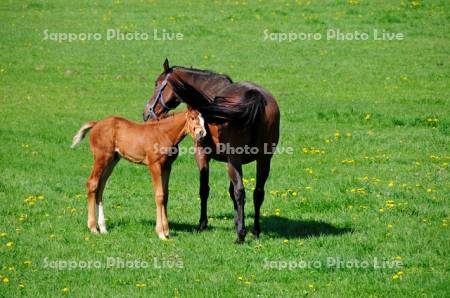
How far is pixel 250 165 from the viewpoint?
60.5ft

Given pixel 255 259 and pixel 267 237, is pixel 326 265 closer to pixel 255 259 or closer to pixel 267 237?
pixel 255 259

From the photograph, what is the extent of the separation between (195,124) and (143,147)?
1032 mm

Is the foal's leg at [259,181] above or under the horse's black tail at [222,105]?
under

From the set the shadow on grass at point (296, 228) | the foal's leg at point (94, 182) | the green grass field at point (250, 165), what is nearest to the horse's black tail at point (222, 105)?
the foal's leg at point (94, 182)

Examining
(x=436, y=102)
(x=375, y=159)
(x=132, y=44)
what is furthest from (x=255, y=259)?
(x=132, y=44)

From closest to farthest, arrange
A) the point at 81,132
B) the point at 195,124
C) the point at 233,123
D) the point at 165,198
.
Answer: the point at 195,124, the point at 233,123, the point at 165,198, the point at 81,132

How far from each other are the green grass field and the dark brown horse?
833mm

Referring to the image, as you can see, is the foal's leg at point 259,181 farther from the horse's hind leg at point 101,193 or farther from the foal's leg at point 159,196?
the horse's hind leg at point 101,193

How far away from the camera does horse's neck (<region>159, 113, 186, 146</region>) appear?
12.8 meters

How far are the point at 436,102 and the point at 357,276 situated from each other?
1358 centimetres

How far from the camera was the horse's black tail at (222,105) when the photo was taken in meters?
12.3

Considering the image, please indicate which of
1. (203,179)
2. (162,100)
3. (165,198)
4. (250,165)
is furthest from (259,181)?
(250,165)

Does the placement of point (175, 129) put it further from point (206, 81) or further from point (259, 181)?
point (259, 181)

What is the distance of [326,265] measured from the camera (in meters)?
11.5
